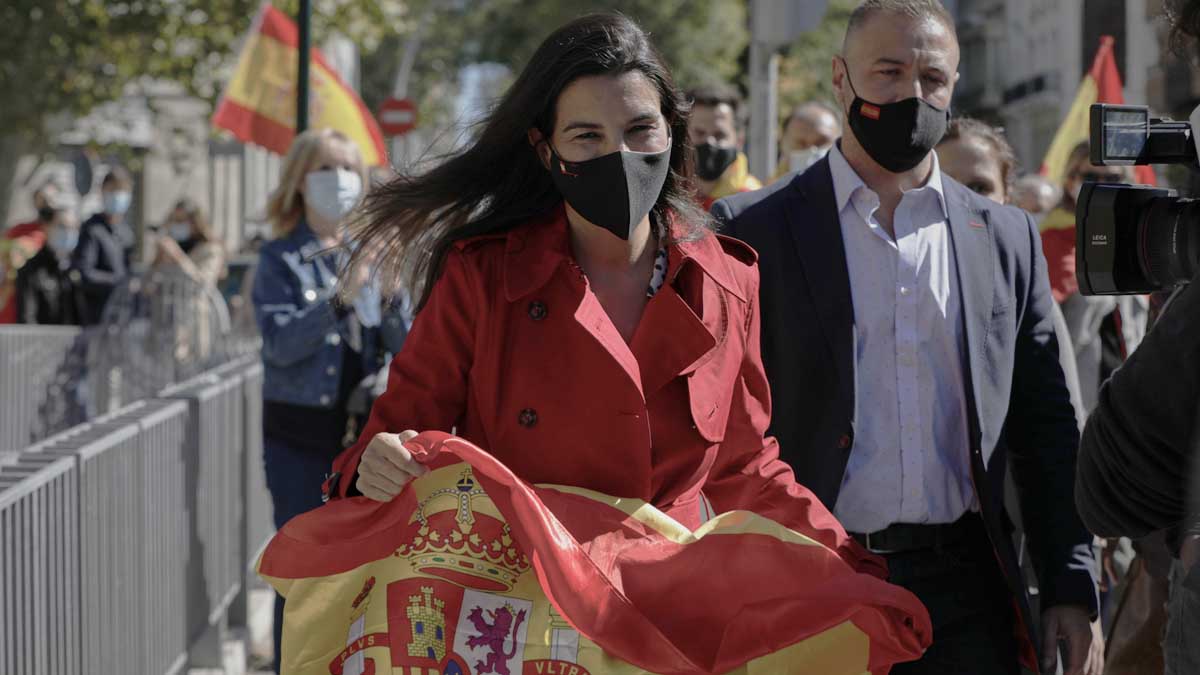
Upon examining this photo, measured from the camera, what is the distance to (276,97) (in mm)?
9984

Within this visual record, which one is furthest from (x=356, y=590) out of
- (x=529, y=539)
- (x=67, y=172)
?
(x=67, y=172)

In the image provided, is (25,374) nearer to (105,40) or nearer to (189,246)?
(189,246)

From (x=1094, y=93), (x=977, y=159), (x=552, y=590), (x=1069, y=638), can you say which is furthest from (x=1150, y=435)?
(x=1094, y=93)

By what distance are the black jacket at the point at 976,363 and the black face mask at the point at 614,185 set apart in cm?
58

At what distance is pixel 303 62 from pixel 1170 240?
260 inches

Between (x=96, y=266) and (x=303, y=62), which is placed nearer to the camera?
(x=303, y=62)

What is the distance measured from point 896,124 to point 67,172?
119 feet

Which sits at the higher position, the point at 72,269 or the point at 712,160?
the point at 712,160

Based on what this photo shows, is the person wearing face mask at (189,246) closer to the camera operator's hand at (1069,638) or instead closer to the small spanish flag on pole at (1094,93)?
the small spanish flag on pole at (1094,93)

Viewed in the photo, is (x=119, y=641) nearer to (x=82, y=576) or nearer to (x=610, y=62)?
(x=82, y=576)

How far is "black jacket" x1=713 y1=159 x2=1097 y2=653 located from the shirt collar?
19 mm

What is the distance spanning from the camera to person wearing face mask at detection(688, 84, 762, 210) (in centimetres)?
721

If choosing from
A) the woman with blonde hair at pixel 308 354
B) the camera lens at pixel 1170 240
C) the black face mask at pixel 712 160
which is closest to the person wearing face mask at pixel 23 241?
the black face mask at pixel 712 160

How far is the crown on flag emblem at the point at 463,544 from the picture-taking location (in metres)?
3.05
